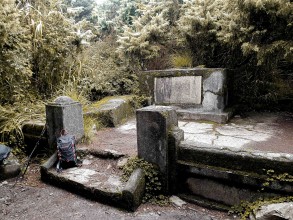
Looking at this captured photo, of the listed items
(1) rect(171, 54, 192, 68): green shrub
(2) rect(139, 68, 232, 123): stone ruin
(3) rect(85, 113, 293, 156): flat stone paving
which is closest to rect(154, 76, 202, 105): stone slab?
(2) rect(139, 68, 232, 123): stone ruin

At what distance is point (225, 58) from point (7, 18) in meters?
5.54

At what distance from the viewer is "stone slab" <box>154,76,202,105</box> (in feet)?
19.3

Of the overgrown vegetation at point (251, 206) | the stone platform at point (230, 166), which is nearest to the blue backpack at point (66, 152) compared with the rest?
the stone platform at point (230, 166)

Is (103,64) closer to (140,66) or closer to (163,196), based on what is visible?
(140,66)

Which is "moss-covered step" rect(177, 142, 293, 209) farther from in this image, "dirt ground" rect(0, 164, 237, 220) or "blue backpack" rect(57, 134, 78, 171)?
"blue backpack" rect(57, 134, 78, 171)

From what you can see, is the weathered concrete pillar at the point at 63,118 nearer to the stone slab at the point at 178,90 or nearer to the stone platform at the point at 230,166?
the stone platform at the point at 230,166

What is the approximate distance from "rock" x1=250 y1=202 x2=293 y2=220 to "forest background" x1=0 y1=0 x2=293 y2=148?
3.21 m

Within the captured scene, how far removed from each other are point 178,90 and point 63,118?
3077 mm

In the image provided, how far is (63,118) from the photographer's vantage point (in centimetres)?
418

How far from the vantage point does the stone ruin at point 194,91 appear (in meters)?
5.61

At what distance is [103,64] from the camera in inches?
332

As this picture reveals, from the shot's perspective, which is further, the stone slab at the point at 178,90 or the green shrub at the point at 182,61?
the green shrub at the point at 182,61

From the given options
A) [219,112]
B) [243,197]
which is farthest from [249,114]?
[243,197]

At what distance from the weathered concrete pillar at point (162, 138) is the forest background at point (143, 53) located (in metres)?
2.80
